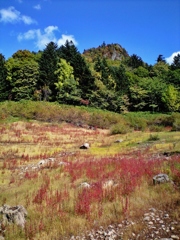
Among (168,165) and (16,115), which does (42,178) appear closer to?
(168,165)

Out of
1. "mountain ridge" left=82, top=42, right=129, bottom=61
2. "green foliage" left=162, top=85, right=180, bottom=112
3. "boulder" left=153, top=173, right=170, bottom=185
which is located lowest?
"boulder" left=153, top=173, right=170, bottom=185

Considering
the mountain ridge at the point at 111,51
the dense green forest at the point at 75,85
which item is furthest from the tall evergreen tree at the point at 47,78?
the mountain ridge at the point at 111,51

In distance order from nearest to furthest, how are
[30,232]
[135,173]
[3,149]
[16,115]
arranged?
1. [30,232]
2. [135,173]
3. [3,149]
4. [16,115]

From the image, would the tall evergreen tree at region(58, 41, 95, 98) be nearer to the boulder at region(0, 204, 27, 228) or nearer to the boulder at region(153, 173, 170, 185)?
the boulder at region(153, 173, 170, 185)

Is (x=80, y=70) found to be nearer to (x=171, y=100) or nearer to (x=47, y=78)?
(x=47, y=78)

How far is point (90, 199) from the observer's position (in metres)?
6.28

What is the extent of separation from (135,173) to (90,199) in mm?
2698

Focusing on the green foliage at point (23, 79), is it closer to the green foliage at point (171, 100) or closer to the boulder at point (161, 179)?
the green foliage at point (171, 100)

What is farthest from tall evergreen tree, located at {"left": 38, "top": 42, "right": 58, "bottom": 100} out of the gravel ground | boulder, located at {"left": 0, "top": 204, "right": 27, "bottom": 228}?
the gravel ground

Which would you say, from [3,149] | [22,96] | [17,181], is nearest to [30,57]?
[22,96]

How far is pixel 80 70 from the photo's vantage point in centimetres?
5700

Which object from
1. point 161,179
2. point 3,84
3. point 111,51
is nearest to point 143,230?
point 161,179

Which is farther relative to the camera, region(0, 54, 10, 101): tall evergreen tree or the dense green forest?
region(0, 54, 10, 101): tall evergreen tree

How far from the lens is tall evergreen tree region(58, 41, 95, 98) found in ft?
179
